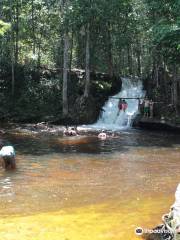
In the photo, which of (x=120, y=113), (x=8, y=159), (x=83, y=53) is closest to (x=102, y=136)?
(x=120, y=113)

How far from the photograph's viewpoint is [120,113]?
32.7 meters

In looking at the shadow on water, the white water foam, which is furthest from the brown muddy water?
the white water foam

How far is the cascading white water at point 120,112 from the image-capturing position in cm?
3177

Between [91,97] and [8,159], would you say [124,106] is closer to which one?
[91,97]

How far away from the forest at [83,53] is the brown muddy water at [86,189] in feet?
29.0

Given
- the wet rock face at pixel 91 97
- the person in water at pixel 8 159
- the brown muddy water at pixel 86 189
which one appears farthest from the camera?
the wet rock face at pixel 91 97

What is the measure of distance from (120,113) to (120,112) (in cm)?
8

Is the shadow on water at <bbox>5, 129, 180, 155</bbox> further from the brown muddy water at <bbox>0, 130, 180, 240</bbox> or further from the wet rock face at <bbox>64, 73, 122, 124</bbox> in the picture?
the wet rock face at <bbox>64, 73, 122, 124</bbox>

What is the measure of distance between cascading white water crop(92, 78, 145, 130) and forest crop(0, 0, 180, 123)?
59 centimetres

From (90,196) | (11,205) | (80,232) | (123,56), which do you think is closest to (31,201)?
(11,205)

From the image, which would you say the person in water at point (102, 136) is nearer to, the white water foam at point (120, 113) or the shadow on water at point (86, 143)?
the shadow on water at point (86, 143)

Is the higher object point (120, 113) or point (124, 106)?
point (124, 106)

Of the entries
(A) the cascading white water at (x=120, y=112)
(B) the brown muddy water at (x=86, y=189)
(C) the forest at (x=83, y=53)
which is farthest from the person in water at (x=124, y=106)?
(B) the brown muddy water at (x=86, y=189)

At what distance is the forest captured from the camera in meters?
31.2
